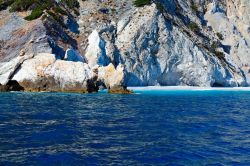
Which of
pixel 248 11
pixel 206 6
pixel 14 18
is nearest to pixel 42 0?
pixel 14 18

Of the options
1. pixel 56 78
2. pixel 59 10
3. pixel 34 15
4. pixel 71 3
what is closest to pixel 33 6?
pixel 59 10

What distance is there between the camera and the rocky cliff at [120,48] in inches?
2189

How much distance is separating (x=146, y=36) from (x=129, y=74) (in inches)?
390

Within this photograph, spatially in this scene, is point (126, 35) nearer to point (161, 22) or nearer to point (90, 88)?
point (161, 22)

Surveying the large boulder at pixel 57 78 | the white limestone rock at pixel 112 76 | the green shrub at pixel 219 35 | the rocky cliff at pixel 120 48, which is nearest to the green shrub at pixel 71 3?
the rocky cliff at pixel 120 48

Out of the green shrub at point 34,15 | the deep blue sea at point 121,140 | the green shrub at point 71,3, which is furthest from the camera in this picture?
the green shrub at point 71,3

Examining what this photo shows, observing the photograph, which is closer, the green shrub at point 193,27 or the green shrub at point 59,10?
the green shrub at point 59,10

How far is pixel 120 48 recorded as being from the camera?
7625 centimetres

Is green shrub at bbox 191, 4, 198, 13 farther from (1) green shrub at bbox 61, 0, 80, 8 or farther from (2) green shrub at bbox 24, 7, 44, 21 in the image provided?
(2) green shrub at bbox 24, 7, 44, 21

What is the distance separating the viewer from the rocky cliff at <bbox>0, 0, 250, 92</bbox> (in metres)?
55.6

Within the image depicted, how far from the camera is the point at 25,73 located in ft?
181

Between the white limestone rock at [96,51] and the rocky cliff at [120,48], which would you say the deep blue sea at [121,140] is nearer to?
the rocky cliff at [120,48]

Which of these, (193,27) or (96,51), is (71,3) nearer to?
(96,51)

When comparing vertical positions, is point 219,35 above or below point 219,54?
above
